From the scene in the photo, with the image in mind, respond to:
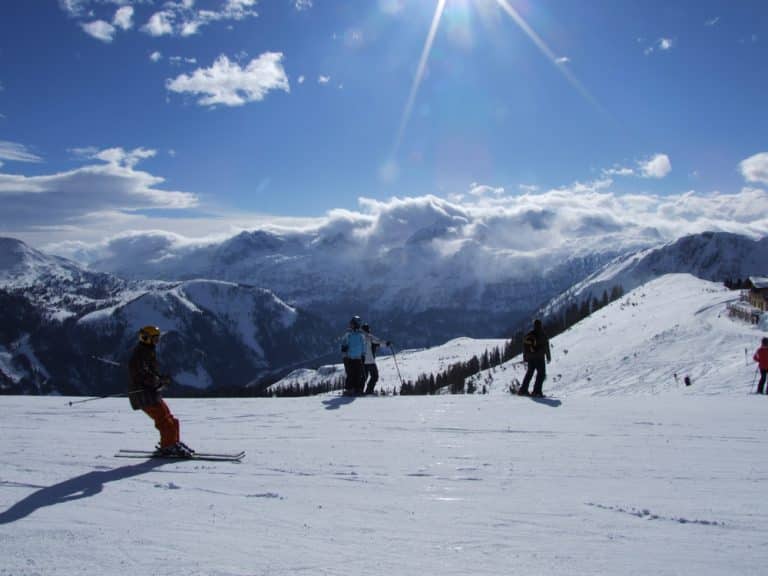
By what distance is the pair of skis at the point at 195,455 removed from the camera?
34.4 feet

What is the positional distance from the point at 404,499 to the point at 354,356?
13.2m

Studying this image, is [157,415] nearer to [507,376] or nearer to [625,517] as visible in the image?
[625,517]

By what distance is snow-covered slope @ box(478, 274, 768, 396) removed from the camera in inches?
949

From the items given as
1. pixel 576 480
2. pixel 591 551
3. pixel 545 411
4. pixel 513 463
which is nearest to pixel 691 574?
pixel 591 551

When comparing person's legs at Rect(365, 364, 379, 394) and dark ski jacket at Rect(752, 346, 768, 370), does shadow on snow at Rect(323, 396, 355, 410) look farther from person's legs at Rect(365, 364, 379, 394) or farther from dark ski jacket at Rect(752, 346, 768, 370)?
dark ski jacket at Rect(752, 346, 768, 370)

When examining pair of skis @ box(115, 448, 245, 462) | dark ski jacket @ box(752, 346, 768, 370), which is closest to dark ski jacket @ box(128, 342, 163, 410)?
pair of skis @ box(115, 448, 245, 462)

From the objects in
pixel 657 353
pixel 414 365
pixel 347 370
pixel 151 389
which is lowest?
pixel 151 389

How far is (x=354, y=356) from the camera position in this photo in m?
21.1

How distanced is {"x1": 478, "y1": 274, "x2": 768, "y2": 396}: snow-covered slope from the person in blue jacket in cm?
1087

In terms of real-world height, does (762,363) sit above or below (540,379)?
above

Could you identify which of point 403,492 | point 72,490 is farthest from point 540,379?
point 72,490

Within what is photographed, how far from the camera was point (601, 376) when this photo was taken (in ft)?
98.5

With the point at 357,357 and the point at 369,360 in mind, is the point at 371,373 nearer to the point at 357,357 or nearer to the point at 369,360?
the point at 369,360

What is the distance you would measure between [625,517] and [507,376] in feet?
122
